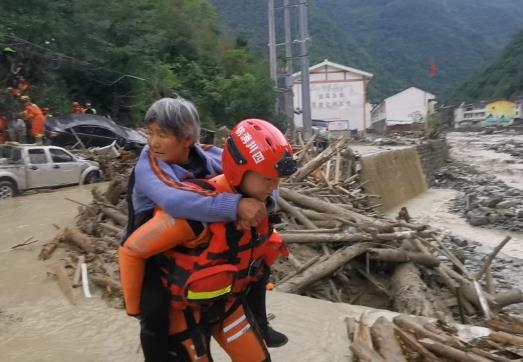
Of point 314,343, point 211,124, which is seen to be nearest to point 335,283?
point 314,343

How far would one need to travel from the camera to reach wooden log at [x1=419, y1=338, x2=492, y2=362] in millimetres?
3412

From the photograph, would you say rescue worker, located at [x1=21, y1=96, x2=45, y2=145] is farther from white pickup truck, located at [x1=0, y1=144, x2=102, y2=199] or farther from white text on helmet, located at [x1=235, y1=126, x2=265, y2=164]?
white text on helmet, located at [x1=235, y1=126, x2=265, y2=164]

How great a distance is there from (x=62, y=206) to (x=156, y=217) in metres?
10.7

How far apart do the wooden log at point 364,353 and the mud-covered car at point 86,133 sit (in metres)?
15.8

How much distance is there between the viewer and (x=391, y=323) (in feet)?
13.4

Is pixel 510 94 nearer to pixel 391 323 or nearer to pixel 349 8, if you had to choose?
pixel 349 8

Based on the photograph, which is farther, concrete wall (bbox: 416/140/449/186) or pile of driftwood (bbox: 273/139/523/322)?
concrete wall (bbox: 416/140/449/186)

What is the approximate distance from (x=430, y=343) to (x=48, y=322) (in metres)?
3.47

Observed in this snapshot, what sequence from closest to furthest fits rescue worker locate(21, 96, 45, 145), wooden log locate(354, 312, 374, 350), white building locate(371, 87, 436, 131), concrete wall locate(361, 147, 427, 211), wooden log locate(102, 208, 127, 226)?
wooden log locate(354, 312, 374, 350) < wooden log locate(102, 208, 127, 226) < concrete wall locate(361, 147, 427, 211) < rescue worker locate(21, 96, 45, 145) < white building locate(371, 87, 436, 131)

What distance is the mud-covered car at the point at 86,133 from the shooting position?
61.4ft

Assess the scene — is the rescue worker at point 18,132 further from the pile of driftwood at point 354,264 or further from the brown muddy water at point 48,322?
the brown muddy water at point 48,322

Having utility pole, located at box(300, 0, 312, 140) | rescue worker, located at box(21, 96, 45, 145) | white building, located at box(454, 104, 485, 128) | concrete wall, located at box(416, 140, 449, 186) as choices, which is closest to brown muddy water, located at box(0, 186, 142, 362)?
rescue worker, located at box(21, 96, 45, 145)

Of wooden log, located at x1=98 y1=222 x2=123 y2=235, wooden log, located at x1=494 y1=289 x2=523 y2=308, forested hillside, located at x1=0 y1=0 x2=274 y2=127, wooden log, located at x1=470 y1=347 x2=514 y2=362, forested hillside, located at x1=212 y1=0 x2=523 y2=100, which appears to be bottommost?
wooden log, located at x1=494 y1=289 x2=523 y2=308

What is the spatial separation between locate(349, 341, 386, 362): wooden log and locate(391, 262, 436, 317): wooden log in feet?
7.07
